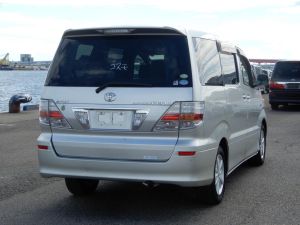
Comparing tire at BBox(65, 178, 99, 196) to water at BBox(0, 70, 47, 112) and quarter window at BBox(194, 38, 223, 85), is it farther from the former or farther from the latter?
quarter window at BBox(194, 38, 223, 85)

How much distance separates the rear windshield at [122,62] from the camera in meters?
5.60

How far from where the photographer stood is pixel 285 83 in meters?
20.6

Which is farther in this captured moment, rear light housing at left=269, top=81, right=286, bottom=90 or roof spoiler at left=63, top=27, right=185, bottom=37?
rear light housing at left=269, top=81, right=286, bottom=90

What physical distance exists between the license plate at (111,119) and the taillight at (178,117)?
306 millimetres

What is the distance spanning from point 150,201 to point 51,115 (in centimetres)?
156

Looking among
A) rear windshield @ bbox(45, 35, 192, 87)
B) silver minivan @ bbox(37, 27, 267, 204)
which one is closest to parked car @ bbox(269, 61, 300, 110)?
silver minivan @ bbox(37, 27, 267, 204)

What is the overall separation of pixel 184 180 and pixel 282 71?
16331mm

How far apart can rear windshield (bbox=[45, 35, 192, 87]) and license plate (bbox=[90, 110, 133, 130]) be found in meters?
0.31

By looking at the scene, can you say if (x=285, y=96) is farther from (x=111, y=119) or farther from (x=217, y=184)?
(x=111, y=119)

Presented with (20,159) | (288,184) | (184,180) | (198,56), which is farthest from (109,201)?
(20,159)

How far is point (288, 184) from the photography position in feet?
24.4

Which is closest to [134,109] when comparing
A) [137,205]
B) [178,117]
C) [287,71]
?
[178,117]

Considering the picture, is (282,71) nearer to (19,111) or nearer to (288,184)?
(19,111)

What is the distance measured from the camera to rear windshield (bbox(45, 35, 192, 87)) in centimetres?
560
